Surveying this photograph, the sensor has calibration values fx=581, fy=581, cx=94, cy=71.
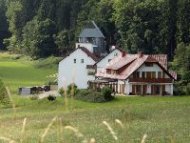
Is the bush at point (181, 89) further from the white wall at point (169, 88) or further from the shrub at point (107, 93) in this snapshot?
the shrub at point (107, 93)

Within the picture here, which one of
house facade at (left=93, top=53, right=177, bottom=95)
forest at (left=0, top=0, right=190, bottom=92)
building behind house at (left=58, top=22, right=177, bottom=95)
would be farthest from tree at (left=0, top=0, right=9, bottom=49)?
house facade at (left=93, top=53, right=177, bottom=95)

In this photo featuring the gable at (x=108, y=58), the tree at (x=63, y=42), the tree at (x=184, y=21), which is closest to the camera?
the gable at (x=108, y=58)

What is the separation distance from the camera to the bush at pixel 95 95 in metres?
57.8

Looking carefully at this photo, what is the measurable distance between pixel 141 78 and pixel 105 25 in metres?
52.4

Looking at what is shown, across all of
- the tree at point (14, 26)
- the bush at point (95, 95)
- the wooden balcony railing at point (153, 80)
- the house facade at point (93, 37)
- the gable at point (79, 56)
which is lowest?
the bush at point (95, 95)

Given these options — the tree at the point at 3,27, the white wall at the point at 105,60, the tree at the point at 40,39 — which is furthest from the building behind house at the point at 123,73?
the tree at the point at 3,27

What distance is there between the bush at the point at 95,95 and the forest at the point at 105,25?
11.5 m

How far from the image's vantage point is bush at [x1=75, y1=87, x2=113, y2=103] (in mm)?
57841

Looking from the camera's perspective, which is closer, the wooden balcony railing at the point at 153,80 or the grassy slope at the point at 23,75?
the wooden balcony railing at the point at 153,80

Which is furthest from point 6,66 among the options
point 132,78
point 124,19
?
point 132,78

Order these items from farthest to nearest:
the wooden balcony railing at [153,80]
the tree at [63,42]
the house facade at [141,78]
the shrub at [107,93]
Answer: the tree at [63,42] < the wooden balcony railing at [153,80] < the house facade at [141,78] < the shrub at [107,93]

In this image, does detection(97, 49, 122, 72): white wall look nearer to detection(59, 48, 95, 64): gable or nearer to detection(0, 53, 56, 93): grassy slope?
detection(59, 48, 95, 64): gable

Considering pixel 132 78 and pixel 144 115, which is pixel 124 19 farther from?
pixel 144 115

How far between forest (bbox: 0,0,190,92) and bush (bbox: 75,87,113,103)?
37.8ft
